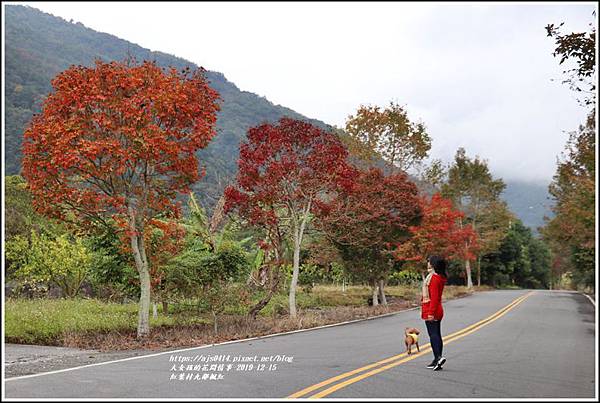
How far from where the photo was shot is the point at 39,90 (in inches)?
3270

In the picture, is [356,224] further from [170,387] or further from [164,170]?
[170,387]

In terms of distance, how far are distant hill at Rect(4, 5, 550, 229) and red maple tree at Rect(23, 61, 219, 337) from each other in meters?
11.9

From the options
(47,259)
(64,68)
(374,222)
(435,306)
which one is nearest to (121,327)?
(435,306)

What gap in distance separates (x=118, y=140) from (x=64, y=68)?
4523 inches

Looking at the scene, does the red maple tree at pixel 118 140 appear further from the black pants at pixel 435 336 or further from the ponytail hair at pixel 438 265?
the black pants at pixel 435 336

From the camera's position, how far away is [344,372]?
8.77 m

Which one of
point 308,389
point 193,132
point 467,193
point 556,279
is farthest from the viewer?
point 556,279

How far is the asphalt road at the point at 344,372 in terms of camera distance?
7.35m

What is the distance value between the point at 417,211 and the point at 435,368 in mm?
20048

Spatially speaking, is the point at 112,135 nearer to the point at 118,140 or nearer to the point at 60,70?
the point at 118,140

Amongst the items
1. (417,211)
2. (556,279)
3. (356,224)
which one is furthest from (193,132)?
(556,279)

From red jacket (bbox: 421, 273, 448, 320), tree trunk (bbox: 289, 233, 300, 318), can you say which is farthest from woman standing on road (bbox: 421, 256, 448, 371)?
tree trunk (bbox: 289, 233, 300, 318)

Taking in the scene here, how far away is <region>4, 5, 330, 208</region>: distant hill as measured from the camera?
5756cm

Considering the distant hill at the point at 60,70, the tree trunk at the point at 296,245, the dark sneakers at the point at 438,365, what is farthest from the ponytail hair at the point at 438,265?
the tree trunk at the point at 296,245
